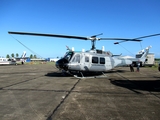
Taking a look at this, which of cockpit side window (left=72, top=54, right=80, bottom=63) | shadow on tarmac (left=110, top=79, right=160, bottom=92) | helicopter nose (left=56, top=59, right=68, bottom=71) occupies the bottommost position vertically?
shadow on tarmac (left=110, top=79, right=160, bottom=92)

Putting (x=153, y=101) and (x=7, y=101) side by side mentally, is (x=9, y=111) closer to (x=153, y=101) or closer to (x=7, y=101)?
(x=7, y=101)

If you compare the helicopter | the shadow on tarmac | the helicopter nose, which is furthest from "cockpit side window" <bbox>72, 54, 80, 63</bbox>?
the shadow on tarmac

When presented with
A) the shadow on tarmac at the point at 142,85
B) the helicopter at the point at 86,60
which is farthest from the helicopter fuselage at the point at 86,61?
the shadow on tarmac at the point at 142,85

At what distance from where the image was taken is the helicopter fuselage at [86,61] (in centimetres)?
1321

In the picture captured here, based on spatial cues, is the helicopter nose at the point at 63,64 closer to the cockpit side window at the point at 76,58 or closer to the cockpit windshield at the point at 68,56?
the cockpit windshield at the point at 68,56

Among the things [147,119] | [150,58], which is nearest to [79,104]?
[147,119]

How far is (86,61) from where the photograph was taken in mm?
13852

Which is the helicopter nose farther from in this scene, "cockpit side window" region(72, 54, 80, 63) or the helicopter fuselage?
"cockpit side window" region(72, 54, 80, 63)

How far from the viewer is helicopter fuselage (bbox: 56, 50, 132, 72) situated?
520 inches

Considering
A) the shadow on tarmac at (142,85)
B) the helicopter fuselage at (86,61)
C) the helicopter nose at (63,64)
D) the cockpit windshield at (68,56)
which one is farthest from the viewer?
the cockpit windshield at (68,56)

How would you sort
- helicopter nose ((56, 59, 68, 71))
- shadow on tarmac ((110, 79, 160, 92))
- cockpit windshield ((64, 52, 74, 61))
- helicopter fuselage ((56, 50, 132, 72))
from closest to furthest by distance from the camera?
shadow on tarmac ((110, 79, 160, 92))
helicopter nose ((56, 59, 68, 71))
helicopter fuselage ((56, 50, 132, 72))
cockpit windshield ((64, 52, 74, 61))

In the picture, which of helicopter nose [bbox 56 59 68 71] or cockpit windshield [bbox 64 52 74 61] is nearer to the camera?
helicopter nose [bbox 56 59 68 71]

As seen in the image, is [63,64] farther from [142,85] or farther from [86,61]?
[142,85]

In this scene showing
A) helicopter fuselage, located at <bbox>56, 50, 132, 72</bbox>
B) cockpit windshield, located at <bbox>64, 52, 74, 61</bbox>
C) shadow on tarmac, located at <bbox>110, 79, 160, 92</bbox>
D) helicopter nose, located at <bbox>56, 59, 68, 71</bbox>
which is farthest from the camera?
cockpit windshield, located at <bbox>64, 52, 74, 61</bbox>
